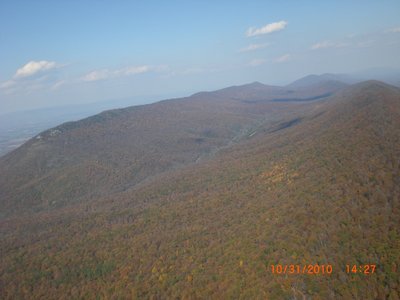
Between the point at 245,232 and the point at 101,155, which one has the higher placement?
the point at 101,155

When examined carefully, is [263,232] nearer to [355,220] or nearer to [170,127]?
[355,220]

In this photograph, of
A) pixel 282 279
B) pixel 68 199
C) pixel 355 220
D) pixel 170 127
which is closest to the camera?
pixel 282 279

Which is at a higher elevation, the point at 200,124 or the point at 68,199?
the point at 200,124

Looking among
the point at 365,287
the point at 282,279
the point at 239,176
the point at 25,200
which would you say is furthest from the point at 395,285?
the point at 25,200

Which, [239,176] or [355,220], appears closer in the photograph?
[355,220]

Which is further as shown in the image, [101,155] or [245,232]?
[101,155]

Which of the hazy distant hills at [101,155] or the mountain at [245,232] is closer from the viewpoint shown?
the mountain at [245,232]

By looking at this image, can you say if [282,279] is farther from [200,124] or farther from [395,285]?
[200,124]

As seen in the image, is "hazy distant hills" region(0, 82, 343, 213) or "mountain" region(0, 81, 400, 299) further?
"hazy distant hills" region(0, 82, 343, 213)

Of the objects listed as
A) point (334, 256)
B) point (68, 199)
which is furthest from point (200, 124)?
point (334, 256)

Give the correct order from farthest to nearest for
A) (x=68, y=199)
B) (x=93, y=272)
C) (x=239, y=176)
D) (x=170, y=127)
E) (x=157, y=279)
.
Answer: (x=170, y=127) < (x=68, y=199) < (x=239, y=176) < (x=93, y=272) < (x=157, y=279)
